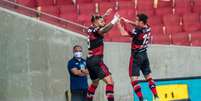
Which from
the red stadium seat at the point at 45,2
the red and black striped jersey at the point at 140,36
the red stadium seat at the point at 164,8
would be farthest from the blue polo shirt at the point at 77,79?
the red stadium seat at the point at 45,2

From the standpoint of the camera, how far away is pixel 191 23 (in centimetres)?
1270

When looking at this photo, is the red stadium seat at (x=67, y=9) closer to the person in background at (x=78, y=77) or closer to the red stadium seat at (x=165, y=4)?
the red stadium seat at (x=165, y=4)

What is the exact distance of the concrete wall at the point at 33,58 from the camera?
1132cm

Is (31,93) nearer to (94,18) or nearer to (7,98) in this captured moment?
(7,98)

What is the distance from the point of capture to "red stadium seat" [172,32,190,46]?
11.8 meters

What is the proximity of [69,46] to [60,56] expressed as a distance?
29cm

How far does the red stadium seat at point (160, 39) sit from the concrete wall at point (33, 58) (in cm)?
154

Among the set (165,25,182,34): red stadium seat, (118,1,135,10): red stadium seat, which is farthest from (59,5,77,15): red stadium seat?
(165,25,182,34): red stadium seat

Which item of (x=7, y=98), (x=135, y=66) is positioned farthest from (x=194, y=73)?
(x=7, y=98)

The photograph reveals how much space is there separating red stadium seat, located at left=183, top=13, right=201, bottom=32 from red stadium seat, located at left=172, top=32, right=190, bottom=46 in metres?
0.49

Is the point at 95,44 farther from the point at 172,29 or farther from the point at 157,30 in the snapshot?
the point at 172,29

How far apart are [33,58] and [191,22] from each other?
397 cm

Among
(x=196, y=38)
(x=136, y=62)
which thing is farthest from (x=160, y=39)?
(x=136, y=62)

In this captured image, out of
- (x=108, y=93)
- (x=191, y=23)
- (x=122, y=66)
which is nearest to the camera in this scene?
(x=108, y=93)
